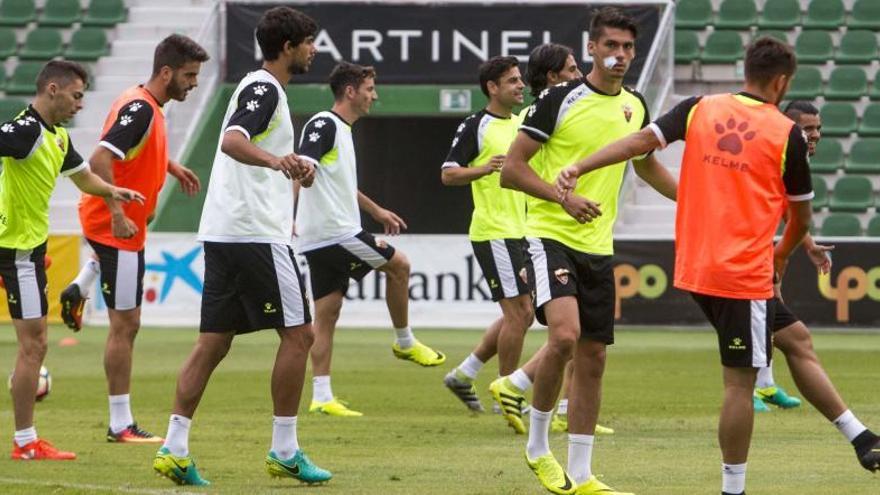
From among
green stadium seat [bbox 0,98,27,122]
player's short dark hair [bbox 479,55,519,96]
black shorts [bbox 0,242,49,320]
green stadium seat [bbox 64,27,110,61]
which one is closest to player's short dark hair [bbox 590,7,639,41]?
black shorts [bbox 0,242,49,320]

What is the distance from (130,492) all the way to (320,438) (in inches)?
114

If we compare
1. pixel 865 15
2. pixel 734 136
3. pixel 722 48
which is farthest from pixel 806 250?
pixel 865 15

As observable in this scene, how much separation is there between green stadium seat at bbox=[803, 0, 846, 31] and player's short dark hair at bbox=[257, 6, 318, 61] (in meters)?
19.1

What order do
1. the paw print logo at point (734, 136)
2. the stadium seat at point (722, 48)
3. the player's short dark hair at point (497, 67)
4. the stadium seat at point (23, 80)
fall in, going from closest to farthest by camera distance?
the paw print logo at point (734, 136) < the player's short dark hair at point (497, 67) < the stadium seat at point (722, 48) < the stadium seat at point (23, 80)

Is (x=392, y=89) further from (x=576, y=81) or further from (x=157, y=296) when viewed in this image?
(x=576, y=81)

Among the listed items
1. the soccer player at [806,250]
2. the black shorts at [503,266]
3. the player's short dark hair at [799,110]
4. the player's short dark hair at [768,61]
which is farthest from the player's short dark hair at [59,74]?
the player's short dark hair at [799,110]

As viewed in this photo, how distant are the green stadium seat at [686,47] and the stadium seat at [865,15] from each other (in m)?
2.39

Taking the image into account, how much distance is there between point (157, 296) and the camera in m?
22.7

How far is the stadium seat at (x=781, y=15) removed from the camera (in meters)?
26.4

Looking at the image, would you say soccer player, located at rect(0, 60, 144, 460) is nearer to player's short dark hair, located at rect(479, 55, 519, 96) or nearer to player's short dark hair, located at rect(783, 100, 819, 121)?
player's short dark hair, located at rect(479, 55, 519, 96)

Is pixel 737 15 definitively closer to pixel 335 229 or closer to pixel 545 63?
pixel 335 229

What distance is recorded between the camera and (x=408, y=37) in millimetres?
25281

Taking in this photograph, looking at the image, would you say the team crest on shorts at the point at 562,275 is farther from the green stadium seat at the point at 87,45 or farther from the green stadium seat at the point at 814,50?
the green stadium seat at the point at 87,45

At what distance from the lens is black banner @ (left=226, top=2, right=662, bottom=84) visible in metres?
24.9
